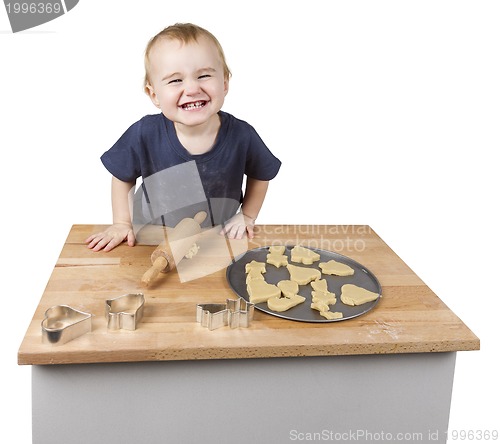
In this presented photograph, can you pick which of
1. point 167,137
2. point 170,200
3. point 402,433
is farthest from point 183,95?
point 402,433

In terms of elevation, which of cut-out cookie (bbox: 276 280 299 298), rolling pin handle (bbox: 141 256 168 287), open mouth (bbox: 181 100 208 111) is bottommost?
cut-out cookie (bbox: 276 280 299 298)

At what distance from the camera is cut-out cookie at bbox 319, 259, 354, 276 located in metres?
2.24

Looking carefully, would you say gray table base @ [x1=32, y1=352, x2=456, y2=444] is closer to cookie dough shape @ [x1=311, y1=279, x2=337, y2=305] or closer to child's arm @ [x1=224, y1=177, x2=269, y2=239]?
cookie dough shape @ [x1=311, y1=279, x2=337, y2=305]

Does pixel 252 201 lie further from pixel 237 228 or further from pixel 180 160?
pixel 180 160

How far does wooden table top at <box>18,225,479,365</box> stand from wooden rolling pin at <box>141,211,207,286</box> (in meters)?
0.04

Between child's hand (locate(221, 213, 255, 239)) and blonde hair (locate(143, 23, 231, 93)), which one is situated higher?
blonde hair (locate(143, 23, 231, 93))

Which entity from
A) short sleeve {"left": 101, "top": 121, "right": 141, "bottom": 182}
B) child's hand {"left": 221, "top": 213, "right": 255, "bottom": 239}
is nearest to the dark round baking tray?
child's hand {"left": 221, "top": 213, "right": 255, "bottom": 239}

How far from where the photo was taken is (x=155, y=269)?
210cm

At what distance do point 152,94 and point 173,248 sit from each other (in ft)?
1.73

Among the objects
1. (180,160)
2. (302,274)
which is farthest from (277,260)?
(180,160)

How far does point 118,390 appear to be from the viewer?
6.08 feet

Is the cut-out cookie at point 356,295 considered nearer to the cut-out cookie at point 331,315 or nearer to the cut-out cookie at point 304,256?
the cut-out cookie at point 331,315

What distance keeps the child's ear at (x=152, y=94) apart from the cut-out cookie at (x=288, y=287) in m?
0.72

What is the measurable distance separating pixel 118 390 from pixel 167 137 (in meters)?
0.92
